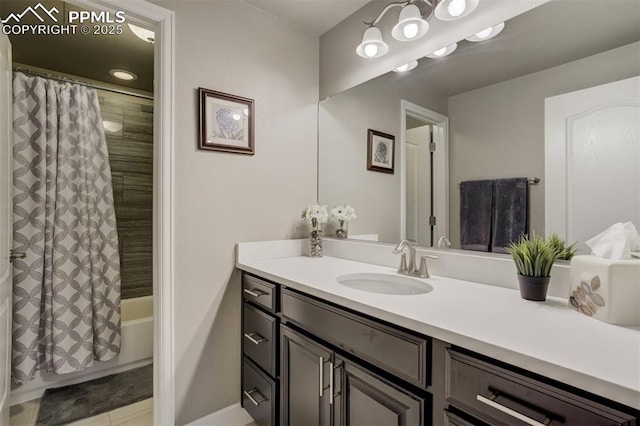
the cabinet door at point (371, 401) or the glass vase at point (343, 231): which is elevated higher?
the glass vase at point (343, 231)

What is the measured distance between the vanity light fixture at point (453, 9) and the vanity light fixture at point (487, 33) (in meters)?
0.10

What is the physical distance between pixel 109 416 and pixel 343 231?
171 centimetres

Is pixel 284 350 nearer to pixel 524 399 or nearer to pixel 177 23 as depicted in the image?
pixel 524 399

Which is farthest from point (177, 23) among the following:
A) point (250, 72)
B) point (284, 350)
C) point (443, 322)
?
point (443, 322)

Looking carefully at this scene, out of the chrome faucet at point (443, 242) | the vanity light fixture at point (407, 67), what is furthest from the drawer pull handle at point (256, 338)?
the vanity light fixture at point (407, 67)

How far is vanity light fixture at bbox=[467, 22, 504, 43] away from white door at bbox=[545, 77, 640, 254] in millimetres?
372

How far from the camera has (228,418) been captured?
1.70 meters

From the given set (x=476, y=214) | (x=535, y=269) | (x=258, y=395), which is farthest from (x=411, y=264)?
(x=258, y=395)

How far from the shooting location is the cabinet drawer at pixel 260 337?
4.70 ft

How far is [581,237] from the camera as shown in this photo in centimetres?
107

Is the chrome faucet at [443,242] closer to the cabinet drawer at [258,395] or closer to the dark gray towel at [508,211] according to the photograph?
the dark gray towel at [508,211]

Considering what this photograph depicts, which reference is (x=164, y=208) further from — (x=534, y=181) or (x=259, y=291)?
(x=534, y=181)

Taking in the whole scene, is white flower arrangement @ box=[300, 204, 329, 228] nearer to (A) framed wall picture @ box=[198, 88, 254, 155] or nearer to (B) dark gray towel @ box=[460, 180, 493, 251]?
(A) framed wall picture @ box=[198, 88, 254, 155]

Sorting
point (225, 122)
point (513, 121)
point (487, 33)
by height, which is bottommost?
point (513, 121)
